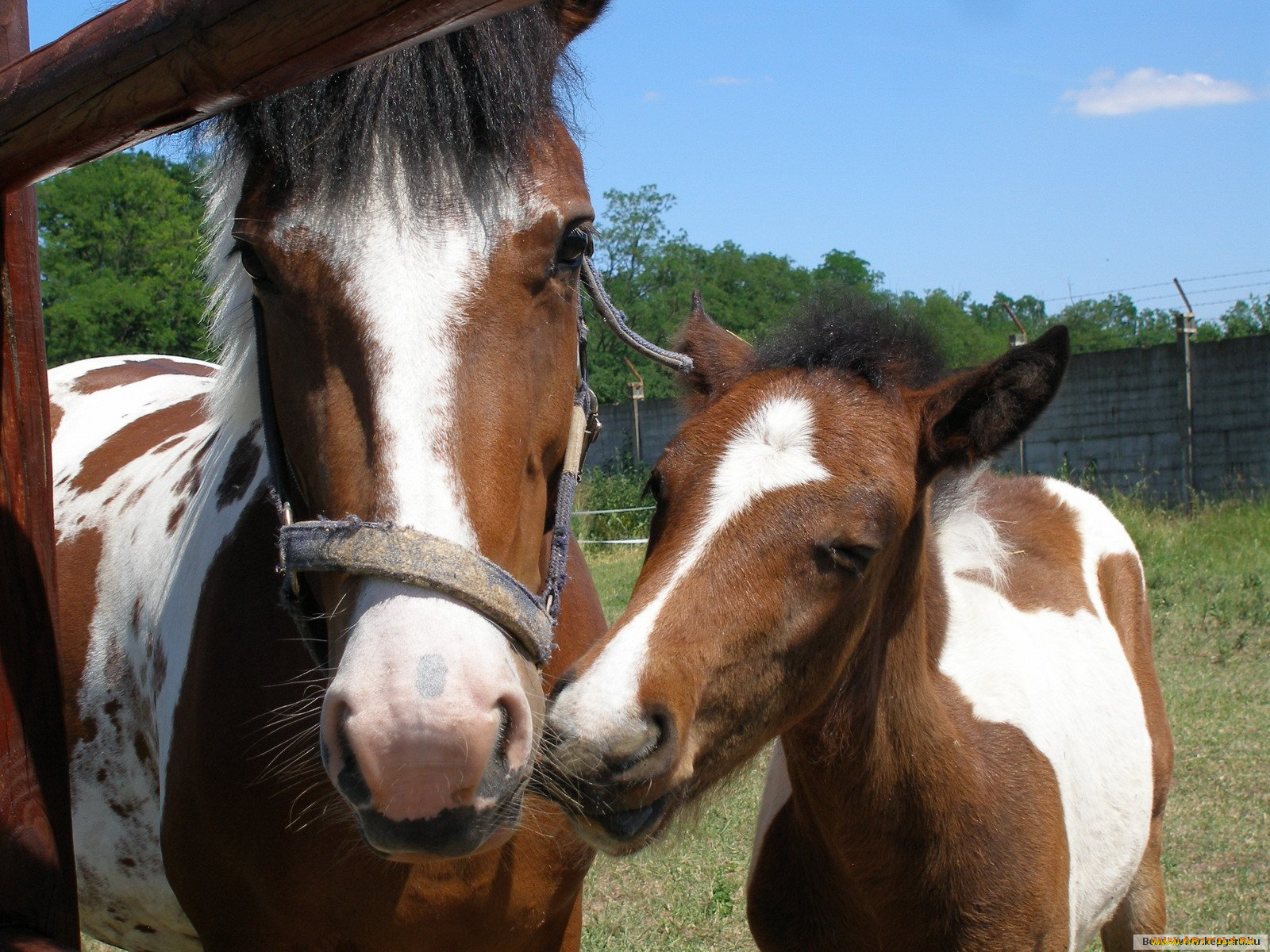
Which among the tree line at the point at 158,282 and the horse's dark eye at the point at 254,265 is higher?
the tree line at the point at 158,282

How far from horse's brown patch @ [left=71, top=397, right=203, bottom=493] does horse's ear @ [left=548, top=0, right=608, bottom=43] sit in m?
1.69

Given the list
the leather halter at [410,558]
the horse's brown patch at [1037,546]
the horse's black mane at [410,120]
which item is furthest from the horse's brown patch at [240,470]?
the horse's brown patch at [1037,546]

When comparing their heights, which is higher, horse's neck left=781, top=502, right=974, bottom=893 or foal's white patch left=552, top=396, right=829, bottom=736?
foal's white patch left=552, top=396, right=829, bottom=736

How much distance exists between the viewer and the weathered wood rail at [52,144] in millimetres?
1170

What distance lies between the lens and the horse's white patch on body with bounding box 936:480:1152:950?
285cm

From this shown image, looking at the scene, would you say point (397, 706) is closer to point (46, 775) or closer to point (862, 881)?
point (46, 775)

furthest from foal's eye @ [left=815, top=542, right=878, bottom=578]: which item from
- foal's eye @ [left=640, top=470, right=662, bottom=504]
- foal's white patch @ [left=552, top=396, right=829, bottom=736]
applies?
foal's eye @ [left=640, top=470, right=662, bottom=504]

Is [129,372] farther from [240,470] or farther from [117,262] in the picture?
[117,262]

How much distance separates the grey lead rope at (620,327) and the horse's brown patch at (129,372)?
2.05 metres

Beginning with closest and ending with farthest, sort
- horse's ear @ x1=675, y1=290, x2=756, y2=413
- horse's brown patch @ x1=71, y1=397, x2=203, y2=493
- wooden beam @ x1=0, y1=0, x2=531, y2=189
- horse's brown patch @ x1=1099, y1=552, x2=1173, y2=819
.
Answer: wooden beam @ x1=0, y1=0, x2=531, y2=189 < horse's ear @ x1=675, y1=290, x2=756, y2=413 < horse's brown patch @ x1=71, y1=397, x2=203, y2=493 < horse's brown patch @ x1=1099, y1=552, x2=1173, y2=819

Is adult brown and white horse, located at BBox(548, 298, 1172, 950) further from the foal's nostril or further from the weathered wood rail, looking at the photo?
the weathered wood rail

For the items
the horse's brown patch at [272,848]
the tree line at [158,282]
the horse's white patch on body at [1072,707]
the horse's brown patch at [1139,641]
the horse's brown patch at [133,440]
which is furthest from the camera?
the tree line at [158,282]

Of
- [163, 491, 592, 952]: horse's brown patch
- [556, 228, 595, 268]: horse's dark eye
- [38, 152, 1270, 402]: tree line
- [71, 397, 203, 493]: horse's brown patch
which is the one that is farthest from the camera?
[38, 152, 1270, 402]: tree line

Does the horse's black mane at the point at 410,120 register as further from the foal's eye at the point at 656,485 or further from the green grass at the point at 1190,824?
the green grass at the point at 1190,824
